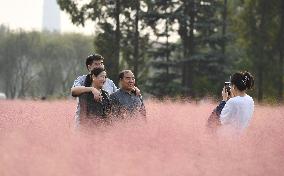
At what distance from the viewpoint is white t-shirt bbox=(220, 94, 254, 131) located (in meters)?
6.29

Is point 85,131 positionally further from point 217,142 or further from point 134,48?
point 134,48

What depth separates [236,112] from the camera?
249 inches

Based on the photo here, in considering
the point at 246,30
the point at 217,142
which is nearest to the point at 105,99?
the point at 217,142

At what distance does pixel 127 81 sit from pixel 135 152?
2024mm

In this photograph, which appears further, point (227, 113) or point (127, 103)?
point (127, 103)

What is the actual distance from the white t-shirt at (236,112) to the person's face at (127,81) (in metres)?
1.26

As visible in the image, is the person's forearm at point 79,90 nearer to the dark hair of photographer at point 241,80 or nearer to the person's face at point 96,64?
the person's face at point 96,64

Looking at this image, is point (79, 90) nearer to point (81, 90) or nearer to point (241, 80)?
point (81, 90)

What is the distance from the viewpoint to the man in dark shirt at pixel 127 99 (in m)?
6.93

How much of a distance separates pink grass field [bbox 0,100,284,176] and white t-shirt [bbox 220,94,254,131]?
186mm

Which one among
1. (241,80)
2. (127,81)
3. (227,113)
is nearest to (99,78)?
(127,81)

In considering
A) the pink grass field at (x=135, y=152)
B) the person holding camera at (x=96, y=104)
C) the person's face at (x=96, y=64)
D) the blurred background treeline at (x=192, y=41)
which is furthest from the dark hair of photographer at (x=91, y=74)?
the blurred background treeline at (x=192, y=41)

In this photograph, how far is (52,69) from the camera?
54.2 metres

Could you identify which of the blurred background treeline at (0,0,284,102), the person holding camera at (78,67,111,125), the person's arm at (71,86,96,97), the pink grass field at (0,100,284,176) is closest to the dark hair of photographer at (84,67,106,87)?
the person holding camera at (78,67,111,125)
